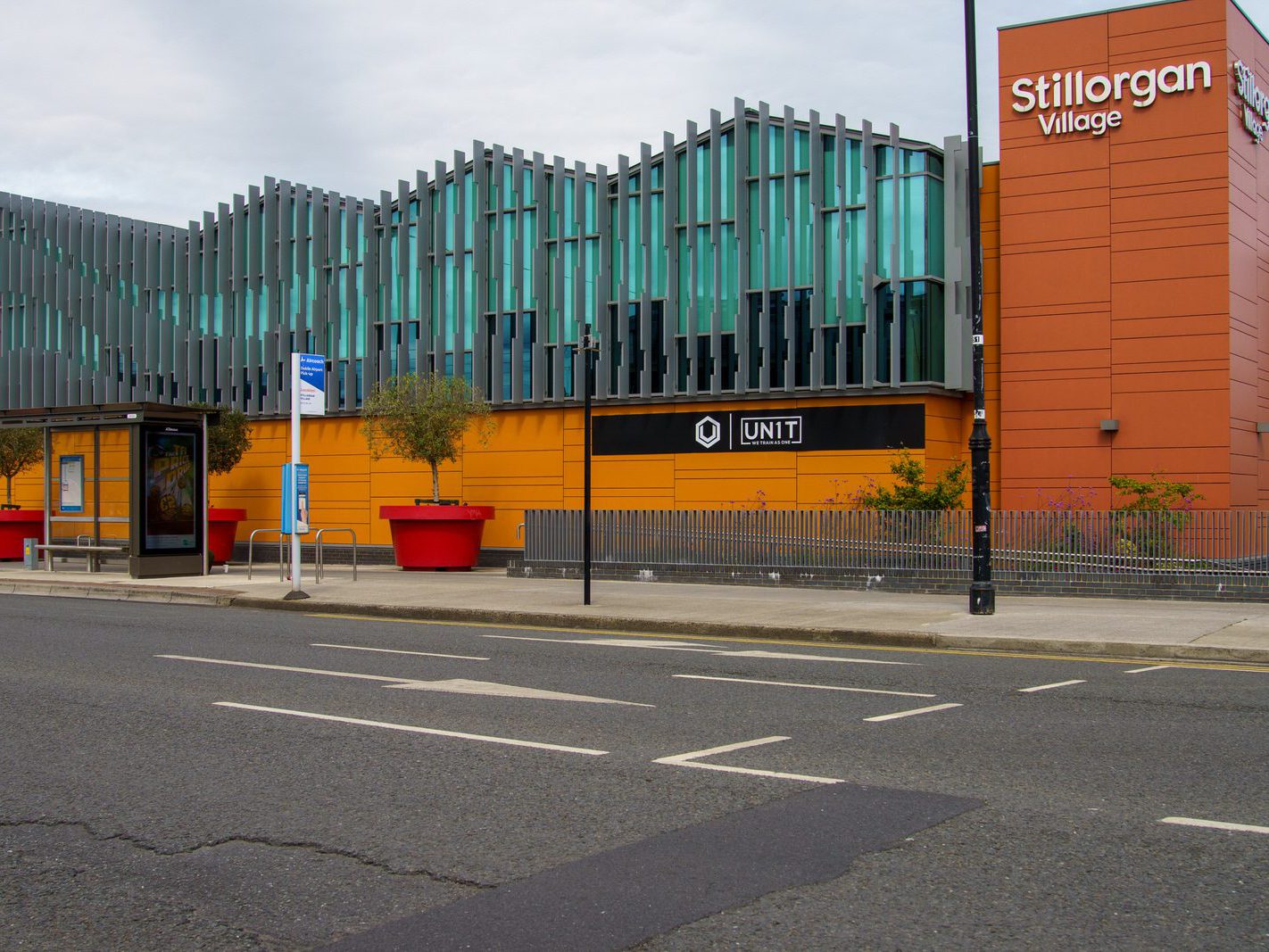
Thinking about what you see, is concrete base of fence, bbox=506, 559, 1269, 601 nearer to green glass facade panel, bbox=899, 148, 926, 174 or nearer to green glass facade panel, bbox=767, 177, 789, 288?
green glass facade panel, bbox=767, 177, 789, 288

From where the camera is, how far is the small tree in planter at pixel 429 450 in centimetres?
2770

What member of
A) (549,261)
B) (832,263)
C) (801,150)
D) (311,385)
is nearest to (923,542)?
(832,263)

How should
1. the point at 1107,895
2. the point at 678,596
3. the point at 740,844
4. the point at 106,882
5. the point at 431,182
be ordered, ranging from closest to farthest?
the point at 1107,895
the point at 106,882
the point at 740,844
the point at 678,596
the point at 431,182

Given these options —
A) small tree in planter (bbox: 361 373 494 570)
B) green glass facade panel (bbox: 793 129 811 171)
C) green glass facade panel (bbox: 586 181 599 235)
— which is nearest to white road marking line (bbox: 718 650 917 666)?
small tree in planter (bbox: 361 373 494 570)

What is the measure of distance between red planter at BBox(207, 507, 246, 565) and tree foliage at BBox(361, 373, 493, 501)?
540cm

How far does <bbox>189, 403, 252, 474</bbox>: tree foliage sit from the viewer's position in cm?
3181

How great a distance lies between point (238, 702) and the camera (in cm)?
962

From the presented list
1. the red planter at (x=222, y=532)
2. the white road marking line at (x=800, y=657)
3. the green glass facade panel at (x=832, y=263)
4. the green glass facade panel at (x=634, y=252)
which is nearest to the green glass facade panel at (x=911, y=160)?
the green glass facade panel at (x=832, y=263)

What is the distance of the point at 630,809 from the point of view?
625 cm

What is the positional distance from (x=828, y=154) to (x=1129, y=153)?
602 cm

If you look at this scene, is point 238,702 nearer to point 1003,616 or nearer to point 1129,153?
point 1003,616

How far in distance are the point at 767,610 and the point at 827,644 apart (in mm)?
2788

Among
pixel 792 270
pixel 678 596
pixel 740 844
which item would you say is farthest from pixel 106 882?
pixel 792 270

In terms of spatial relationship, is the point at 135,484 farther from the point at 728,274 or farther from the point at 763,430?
the point at 728,274
